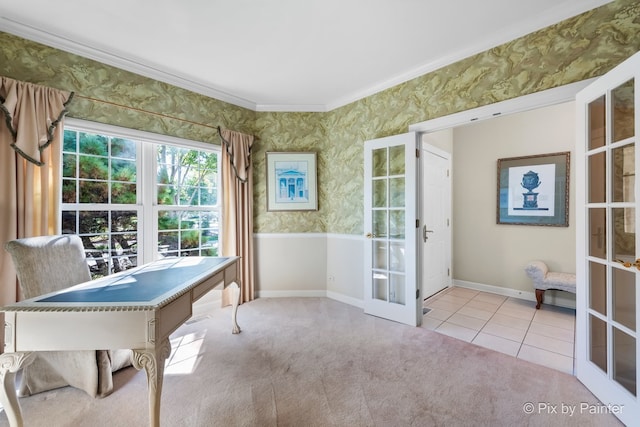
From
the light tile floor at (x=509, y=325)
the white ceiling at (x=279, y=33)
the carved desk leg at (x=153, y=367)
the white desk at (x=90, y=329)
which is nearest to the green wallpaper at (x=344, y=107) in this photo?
the white ceiling at (x=279, y=33)

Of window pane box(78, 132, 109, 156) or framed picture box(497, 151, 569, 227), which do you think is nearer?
window pane box(78, 132, 109, 156)

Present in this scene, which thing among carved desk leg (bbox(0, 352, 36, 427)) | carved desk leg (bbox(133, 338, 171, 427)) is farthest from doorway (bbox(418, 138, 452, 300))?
carved desk leg (bbox(0, 352, 36, 427))

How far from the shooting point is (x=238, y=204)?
3.38 metres

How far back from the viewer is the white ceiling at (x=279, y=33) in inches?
73.2

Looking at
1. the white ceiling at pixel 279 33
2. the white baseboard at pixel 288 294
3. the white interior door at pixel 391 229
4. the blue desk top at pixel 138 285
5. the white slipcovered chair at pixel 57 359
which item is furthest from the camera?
the white baseboard at pixel 288 294

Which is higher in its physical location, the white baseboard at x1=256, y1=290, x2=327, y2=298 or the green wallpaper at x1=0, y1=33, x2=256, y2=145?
the green wallpaper at x1=0, y1=33, x2=256, y2=145

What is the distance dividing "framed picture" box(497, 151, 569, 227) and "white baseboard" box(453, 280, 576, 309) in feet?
2.89

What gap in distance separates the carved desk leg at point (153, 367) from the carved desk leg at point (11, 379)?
20.0 inches

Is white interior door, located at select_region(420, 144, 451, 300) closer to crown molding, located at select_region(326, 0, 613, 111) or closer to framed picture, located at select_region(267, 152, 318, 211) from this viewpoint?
crown molding, located at select_region(326, 0, 613, 111)

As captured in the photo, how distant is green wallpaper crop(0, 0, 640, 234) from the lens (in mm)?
1840

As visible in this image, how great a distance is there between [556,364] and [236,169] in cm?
366

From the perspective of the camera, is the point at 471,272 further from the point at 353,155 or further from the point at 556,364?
the point at 353,155

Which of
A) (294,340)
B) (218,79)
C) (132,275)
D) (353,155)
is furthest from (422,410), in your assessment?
(218,79)

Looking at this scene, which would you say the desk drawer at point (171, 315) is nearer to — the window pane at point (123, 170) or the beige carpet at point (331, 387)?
the beige carpet at point (331, 387)
